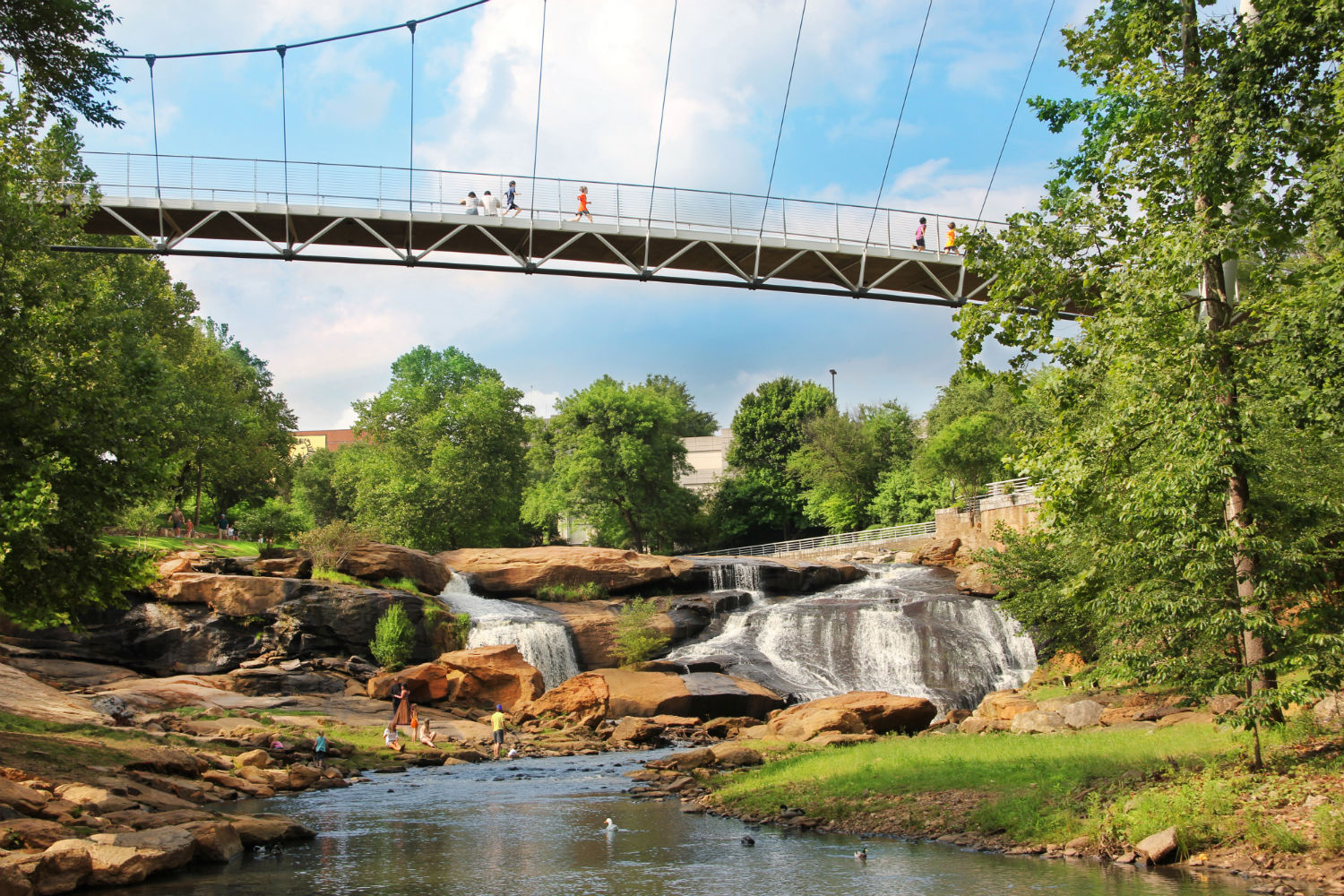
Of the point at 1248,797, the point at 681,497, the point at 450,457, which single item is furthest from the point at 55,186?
the point at 681,497

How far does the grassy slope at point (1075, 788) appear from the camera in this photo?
10.9m

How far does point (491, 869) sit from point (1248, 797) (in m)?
9.05

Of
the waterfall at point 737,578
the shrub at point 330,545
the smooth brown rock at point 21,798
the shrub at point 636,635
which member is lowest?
the smooth brown rock at point 21,798

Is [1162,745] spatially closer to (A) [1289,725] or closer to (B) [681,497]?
(A) [1289,725]

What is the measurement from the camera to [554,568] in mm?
43500

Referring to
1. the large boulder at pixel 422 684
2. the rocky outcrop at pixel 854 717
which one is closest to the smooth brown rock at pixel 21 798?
the rocky outcrop at pixel 854 717

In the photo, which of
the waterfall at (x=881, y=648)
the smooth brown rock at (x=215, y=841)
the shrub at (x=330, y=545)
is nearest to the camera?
the smooth brown rock at (x=215, y=841)

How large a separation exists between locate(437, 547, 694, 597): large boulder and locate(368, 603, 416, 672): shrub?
852cm

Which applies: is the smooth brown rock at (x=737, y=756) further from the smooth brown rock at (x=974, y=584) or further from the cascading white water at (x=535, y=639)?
the smooth brown rock at (x=974, y=584)

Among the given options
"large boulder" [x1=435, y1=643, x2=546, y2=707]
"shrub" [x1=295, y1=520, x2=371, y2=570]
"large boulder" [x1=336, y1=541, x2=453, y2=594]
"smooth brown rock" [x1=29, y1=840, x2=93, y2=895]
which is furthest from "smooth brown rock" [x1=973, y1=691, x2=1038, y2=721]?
"shrub" [x1=295, y1=520, x2=371, y2=570]

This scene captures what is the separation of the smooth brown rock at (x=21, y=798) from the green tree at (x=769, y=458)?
61.6 metres

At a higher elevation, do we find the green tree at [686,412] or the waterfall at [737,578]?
the green tree at [686,412]

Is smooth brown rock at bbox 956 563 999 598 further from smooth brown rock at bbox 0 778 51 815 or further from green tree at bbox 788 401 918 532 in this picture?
smooth brown rock at bbox 0 778 51 815

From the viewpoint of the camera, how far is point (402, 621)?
34.4 metres
